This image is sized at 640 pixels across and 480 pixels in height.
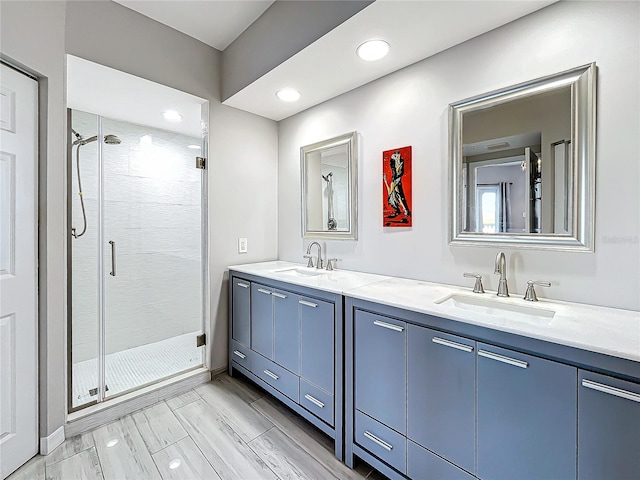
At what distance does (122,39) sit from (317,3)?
131 cm

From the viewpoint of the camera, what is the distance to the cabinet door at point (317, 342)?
5.56 ft

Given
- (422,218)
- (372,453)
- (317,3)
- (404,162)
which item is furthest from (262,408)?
(317,3)

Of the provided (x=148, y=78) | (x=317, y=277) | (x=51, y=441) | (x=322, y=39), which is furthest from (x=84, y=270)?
(x=322, y=39)

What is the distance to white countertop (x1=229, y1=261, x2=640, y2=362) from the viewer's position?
3.12ft

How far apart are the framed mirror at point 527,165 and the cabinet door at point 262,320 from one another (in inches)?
51.2

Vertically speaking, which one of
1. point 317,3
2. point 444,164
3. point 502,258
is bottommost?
point 502,258

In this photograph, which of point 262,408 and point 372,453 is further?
point 262,408

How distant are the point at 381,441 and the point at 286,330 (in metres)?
0.84

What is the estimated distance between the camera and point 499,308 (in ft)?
4.76

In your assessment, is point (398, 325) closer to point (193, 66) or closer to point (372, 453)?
point (372, 453)

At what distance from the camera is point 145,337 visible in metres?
2.77

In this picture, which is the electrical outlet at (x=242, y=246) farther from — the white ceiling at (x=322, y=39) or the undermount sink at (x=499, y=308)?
the undermount sink at (x=499, y=308)

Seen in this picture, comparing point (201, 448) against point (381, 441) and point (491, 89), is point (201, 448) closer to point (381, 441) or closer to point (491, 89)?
point (381, 441)

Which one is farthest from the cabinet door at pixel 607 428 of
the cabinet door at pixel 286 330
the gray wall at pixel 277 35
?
the gray wall at pixel 277 35
